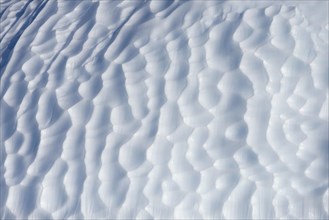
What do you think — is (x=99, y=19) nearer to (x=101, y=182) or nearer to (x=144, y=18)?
(x=144, y=18)

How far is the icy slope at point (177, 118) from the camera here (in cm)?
65

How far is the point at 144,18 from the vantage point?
0.93m

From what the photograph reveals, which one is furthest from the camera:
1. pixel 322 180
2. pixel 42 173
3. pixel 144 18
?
pixel 144 18

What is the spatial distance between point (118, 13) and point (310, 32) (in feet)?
1.24

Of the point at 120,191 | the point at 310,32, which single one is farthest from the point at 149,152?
the point at 310,32

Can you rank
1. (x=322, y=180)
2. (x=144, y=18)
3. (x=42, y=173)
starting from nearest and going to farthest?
(x=322, y=180)
(x=42, y=173)
(x=144, y=18)

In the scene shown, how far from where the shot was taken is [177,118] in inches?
29.0

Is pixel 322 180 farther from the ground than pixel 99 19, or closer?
closer

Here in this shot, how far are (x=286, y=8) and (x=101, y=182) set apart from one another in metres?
0.40

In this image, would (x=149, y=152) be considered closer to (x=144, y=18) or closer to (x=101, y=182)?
(x=101, y=182)

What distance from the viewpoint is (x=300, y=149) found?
655mm

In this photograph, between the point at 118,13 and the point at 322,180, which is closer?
the point at 322,180

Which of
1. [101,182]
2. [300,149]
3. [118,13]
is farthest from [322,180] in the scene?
[118,13]

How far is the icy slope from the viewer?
655 millimetres
